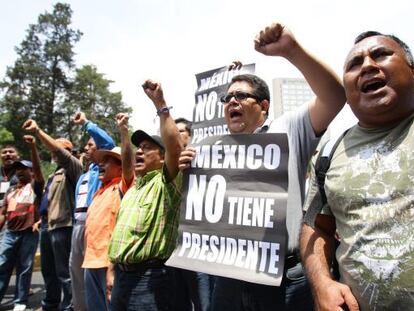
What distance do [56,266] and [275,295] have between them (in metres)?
3.78

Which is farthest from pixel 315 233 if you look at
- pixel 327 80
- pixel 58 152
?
pixel 58 152

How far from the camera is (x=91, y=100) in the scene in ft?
154

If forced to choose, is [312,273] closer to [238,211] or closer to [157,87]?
[238,211]

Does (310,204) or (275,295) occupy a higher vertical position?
(310,204)

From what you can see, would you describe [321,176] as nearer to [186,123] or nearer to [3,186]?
[186,123]

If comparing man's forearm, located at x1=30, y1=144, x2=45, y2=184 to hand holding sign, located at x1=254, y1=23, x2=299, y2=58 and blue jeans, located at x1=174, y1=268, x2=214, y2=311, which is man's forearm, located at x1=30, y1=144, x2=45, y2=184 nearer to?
blue jeans, located at x1=174, y1=268, x2=214, y2=311

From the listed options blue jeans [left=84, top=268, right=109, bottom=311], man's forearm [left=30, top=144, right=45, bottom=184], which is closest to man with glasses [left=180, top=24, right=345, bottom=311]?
blue jeans [left=84, top=268, right=109, bottom=311]

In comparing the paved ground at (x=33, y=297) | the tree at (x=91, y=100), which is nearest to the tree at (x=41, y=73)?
the tree at (x=91, y=100)

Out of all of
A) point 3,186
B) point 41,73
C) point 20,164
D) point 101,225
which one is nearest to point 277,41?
point 101,225

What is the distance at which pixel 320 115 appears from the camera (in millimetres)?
1968

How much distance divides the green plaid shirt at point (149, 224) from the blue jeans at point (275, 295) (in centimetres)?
67

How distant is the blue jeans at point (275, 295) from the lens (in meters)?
1.92

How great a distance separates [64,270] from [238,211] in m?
3.61

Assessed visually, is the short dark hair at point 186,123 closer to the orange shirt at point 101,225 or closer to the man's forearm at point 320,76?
the orange shirt at point 101,225
